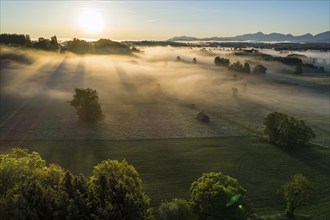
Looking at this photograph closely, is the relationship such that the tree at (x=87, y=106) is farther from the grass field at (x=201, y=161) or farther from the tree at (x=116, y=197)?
the tree at (x=116, y=197)

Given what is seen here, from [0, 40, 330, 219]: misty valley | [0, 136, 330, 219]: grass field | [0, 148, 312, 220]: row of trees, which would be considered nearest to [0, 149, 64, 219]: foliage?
[0, 148, 312, 220]: row of trees

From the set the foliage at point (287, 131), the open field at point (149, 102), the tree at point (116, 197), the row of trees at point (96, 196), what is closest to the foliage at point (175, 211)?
the row of trees at point (96, 196)

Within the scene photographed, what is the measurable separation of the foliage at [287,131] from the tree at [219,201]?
3627 centimetres

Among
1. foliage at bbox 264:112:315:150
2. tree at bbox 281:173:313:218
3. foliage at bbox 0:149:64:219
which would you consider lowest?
tree at bbox 281:173:313:218

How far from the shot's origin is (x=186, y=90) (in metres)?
152

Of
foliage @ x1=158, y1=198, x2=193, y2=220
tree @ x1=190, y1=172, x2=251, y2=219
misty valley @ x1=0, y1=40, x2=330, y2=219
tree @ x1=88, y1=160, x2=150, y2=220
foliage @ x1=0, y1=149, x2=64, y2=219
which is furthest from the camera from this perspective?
misty valley @ x1=0, y1=40, x2=330, y2=219

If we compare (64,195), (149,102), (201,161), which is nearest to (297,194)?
(201,161)

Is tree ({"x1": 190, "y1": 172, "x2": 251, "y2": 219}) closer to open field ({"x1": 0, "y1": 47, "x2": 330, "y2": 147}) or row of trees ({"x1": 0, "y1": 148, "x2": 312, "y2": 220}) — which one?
row of trees ({"x1": 0, "y1": 148, "x2": 312, "y2": 220})

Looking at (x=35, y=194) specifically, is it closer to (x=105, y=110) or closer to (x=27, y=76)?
(x=105, y=110)

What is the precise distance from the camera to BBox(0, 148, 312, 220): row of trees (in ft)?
121

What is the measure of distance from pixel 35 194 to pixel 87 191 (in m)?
5.50

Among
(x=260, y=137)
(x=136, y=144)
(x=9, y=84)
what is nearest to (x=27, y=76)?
(x=9, y=84)

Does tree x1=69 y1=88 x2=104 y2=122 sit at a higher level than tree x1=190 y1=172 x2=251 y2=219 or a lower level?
higher

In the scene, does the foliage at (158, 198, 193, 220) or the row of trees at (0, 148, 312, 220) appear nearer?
the row of trees at (0, 148, 312, 220)
